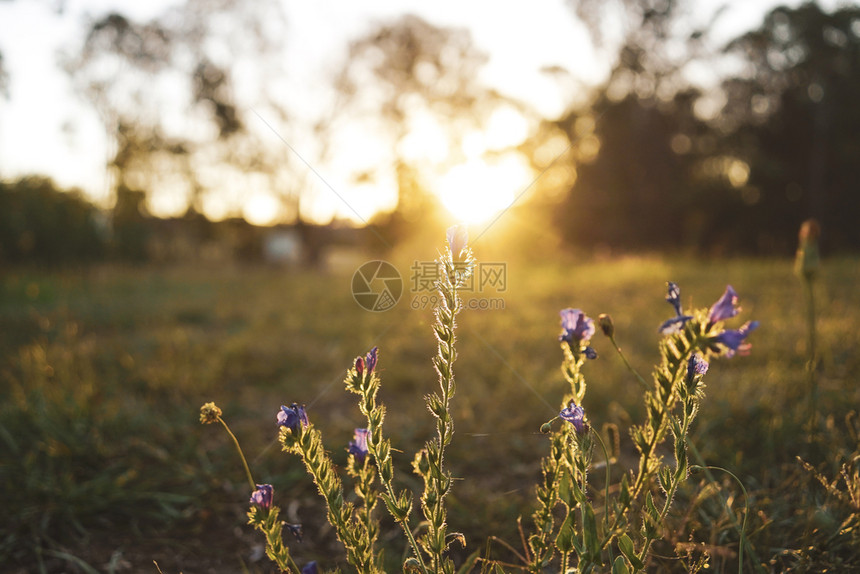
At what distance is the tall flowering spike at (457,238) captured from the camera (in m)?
1.06

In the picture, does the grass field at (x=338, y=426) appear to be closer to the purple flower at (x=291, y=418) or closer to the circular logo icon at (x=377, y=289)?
the purple flower at (x=291, y=418)

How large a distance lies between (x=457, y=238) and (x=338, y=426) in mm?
1963

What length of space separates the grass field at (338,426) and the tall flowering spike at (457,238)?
2.78 ft

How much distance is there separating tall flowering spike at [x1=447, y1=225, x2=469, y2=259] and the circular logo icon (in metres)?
4.88

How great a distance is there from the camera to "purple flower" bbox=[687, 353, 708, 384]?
1045 mm

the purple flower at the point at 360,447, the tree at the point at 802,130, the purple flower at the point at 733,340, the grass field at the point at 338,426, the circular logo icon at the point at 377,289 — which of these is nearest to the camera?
the purple flower at the point at 733,340

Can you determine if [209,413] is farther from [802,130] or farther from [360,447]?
[802,130]

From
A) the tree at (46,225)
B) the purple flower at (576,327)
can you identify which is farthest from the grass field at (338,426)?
the tree at (46,225)

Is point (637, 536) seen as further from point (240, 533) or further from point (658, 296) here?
point (658, 296)

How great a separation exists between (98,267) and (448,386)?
1349 cm

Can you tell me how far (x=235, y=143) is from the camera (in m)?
19.4

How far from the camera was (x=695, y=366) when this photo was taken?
1053mm

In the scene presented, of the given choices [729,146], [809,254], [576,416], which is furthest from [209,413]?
[729,146]

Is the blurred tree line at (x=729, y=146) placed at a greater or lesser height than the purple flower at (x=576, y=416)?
greater
